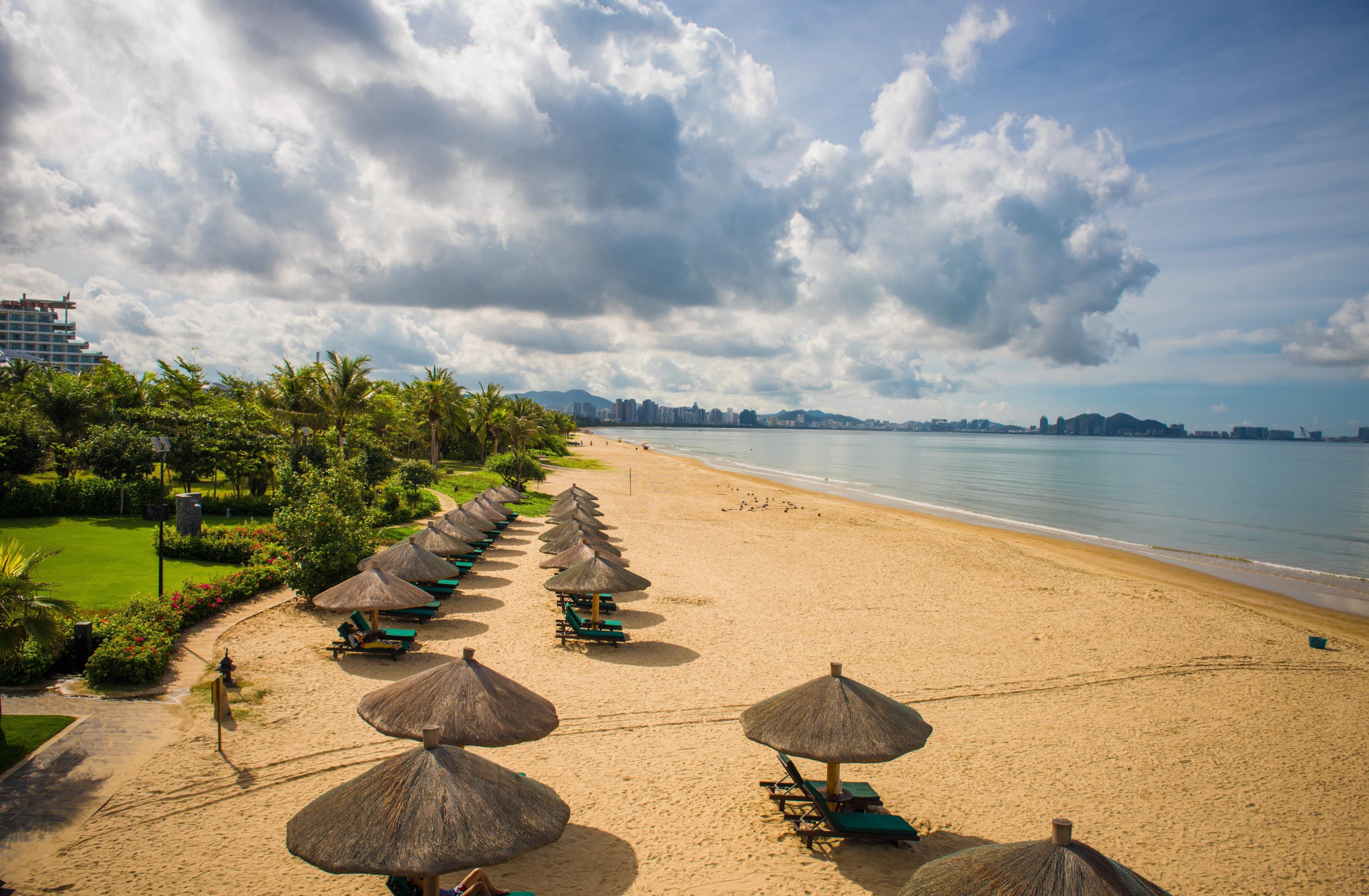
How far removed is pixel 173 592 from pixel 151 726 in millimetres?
5666

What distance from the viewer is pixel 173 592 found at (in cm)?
1370

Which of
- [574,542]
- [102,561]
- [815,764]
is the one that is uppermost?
[574,542]

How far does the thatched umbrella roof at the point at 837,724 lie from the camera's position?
7215mm

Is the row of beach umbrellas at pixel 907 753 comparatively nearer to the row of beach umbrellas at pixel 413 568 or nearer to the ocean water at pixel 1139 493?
the row of beach umbrellas at pixel 413 568

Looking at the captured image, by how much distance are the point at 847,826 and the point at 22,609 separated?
9.40 m

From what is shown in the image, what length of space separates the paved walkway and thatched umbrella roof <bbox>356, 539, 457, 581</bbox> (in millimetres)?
5063

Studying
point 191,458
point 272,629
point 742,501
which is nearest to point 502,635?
point 272,629

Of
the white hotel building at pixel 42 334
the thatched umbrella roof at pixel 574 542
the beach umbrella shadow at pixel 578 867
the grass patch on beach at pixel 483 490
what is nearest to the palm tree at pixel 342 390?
the grass patch on beach at pixel 483 490

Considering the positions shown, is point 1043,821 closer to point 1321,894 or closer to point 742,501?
point 1321,894

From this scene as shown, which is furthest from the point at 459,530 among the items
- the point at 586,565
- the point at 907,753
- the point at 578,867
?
the point at 907,753

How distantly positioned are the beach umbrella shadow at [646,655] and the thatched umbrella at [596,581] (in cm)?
87

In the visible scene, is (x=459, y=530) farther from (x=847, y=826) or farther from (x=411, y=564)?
(x=847, y=826)

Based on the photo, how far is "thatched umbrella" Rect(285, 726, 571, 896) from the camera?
516cm

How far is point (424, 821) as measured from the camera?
5.34 metres
